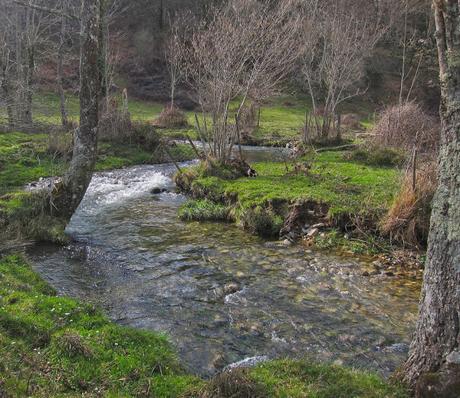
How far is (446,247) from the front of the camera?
15.8 feet

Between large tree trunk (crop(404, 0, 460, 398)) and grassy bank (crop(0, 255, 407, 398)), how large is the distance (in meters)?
0.56

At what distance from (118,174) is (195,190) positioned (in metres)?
4.91

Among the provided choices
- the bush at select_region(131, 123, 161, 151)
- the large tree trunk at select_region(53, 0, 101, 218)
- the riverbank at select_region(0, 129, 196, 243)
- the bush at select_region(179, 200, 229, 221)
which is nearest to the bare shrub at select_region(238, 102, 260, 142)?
the riverbank at select_region(0, 129, 196, 243)

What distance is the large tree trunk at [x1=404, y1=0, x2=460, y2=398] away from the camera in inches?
185

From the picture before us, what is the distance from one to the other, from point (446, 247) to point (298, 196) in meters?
8.29

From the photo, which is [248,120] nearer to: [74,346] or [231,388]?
[74,346]

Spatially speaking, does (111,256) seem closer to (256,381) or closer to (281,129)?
(256,381)

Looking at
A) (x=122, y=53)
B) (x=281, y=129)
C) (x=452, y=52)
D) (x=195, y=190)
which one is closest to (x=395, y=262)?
(x=452, y=52)

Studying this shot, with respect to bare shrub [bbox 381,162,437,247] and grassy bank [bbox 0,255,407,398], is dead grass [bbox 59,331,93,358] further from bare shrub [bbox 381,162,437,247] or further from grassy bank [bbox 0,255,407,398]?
bare shrub [bbox 381,162,437,247]

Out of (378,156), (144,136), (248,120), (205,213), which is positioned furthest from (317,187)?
(248,120)

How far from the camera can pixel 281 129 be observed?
3434 cm

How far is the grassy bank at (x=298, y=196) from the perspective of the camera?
12055mm

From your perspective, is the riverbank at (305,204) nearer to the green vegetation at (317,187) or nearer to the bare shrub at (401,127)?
the green vegetation at (317,187)

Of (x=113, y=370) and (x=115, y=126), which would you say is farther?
(x=115, y=126)
